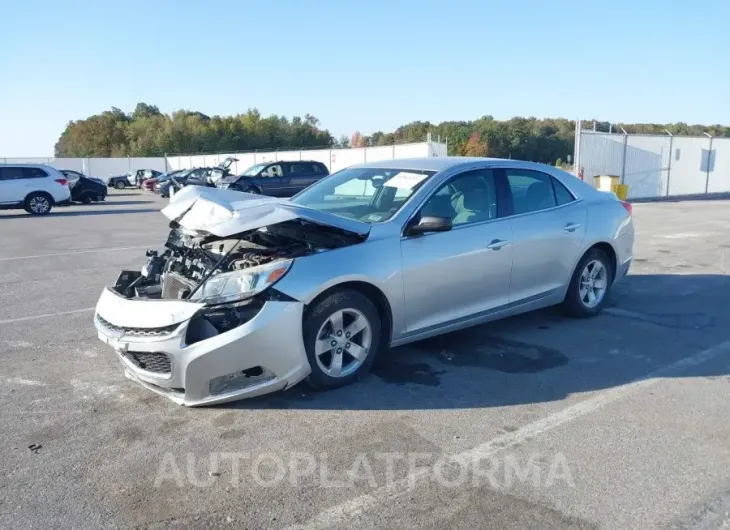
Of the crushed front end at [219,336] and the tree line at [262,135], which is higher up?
the tree line at [262,135]

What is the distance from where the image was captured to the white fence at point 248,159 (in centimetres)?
3189

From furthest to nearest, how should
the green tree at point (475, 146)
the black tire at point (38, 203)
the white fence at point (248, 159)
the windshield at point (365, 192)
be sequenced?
the green tree at point (475, 146) < the white fence at point (248, 159) < the black tire at point (38, 203) < the windshield at point (365, 192)

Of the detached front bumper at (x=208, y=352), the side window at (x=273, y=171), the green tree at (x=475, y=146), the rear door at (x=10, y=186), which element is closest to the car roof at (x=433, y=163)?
the detached front bumper at (x=208, y=352)

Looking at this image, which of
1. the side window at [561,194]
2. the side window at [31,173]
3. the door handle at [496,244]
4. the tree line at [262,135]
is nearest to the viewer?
the door handle at [496,244]

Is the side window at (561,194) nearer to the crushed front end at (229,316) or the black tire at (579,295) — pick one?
the black tire at (579,295)

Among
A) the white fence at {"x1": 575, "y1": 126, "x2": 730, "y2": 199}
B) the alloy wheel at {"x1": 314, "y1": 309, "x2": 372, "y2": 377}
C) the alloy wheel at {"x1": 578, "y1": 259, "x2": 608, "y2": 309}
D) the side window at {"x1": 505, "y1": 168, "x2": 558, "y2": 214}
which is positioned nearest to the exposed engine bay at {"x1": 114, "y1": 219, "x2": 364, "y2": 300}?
the alloy wheel at {"x1": 314, "y1": 309, "x2": 372, "y2": 377}

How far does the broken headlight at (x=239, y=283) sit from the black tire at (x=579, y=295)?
10.9ft

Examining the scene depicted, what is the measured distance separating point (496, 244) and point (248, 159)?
45619mm

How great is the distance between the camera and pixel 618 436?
12.2ft

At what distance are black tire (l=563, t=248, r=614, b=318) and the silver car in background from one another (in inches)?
0.8

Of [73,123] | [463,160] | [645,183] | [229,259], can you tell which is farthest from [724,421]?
[73,123]

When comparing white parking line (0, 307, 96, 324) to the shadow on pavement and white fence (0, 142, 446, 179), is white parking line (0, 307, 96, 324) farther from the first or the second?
white fence (0, 142, 446, 179)

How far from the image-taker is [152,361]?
13.2 feet

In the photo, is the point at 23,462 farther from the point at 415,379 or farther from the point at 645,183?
the point at 645,183
